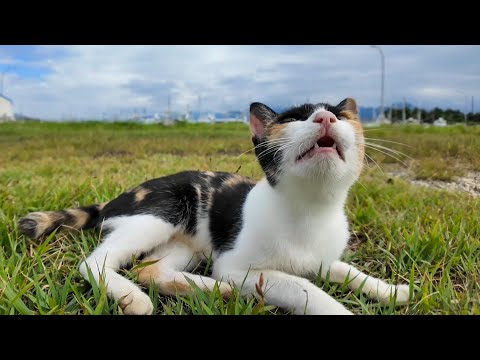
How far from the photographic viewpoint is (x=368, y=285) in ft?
5.00

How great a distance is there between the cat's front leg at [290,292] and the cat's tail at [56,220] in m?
0.78

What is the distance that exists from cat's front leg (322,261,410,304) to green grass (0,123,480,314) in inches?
1.4

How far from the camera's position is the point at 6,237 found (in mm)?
1958

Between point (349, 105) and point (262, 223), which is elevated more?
point (349, 105)

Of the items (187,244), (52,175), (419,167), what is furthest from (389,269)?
(52,175)

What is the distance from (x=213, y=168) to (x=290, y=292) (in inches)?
55.9

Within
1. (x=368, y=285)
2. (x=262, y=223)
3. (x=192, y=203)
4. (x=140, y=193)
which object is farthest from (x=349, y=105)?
(x=140, y=193)

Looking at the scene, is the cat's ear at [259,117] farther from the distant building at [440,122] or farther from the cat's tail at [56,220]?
the cat's tail at [56,220]

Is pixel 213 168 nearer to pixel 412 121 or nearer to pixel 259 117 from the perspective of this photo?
pixel 259 117

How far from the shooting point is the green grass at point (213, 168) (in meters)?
1.40

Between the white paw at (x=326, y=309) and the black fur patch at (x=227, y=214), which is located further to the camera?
the black fur patch at (x=227, y=214)

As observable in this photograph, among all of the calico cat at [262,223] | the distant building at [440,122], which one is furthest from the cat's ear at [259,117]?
the distant building at [440,122]

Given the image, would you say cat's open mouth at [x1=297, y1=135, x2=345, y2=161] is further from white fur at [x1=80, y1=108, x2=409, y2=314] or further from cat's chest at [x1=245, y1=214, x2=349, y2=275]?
cat's chest at [x1=245, y1=214, x2=349, y2=275]
